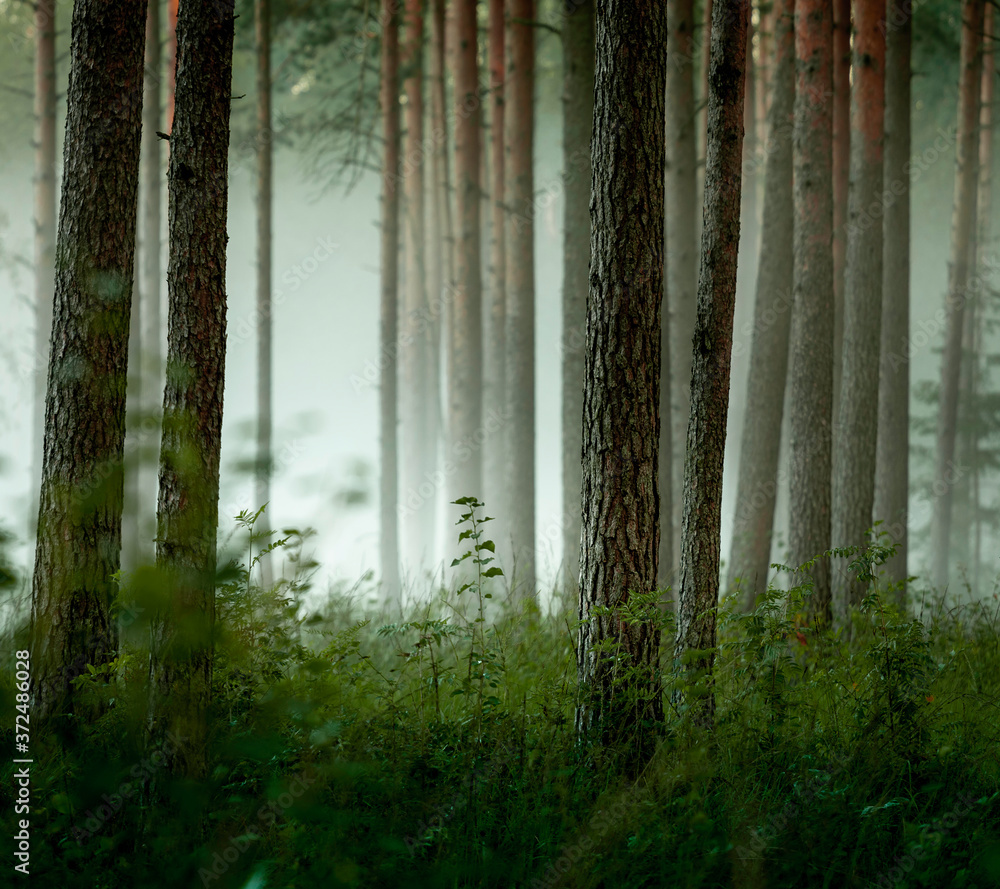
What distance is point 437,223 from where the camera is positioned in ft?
62.5

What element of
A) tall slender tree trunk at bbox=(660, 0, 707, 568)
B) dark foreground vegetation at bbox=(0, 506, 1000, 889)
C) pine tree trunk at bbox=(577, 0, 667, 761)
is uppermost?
tall slender tree trunk at bbox=(660, 0, 707, 568)

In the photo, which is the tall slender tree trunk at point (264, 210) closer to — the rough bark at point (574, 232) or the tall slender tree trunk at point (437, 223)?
the tall slender tree trunk at point (437, 223)

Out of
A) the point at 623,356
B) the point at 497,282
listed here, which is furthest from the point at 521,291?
the point at 623,356

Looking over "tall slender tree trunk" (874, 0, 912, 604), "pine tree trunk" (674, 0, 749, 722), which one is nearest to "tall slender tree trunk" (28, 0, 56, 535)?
"pine tree trunk" (674, 0, 749, 722)

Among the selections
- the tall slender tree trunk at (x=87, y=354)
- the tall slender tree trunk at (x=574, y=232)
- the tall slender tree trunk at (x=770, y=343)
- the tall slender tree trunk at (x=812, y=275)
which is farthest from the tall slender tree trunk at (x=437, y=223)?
the tall slender tree trunk at (x=87, y=354)

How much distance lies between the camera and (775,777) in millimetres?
3787

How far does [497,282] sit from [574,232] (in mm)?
5755

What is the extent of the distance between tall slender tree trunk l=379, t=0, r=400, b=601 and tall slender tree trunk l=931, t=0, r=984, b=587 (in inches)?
397

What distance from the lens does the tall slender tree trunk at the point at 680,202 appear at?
10.6 metres

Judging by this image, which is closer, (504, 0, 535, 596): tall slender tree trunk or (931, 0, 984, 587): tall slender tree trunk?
(504, 0, 535, 596): tall slender tree trunk

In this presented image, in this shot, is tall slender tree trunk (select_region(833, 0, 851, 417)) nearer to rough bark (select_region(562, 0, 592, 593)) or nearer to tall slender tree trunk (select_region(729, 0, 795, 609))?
tall slender tree trunk (select_region(729, 0, 795, 609))

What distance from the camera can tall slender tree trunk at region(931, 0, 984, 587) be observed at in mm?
15047

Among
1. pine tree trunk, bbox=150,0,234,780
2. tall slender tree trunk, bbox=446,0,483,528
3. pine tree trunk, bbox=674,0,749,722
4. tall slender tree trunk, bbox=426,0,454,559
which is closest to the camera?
pine tree trunk, bbox=150,0,234,780

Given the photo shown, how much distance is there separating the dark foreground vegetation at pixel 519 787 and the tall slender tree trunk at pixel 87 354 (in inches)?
10.2
